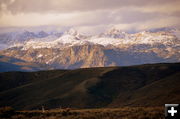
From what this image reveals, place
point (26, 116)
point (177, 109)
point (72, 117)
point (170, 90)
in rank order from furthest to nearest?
1. point (170, 90)
2. point (26, 116)
3. point (72, 117)
4. point (177, 109)

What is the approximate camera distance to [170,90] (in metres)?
173

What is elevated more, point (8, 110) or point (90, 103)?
point (8, 110)

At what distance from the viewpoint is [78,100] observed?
650ft

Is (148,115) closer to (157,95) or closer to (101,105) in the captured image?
(157,95)

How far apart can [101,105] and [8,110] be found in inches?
5443

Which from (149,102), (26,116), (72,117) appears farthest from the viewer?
(149,102)

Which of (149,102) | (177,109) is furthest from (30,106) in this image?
(177,109)

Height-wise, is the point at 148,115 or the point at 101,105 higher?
the point at 148,115

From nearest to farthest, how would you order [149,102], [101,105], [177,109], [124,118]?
[177,109] < [124,118] < [149,102] < [101,105]

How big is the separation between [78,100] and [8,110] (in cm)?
14462

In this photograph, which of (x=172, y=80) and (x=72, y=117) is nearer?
(x=72, y=117)

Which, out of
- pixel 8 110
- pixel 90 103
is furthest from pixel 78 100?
pixel 8 110

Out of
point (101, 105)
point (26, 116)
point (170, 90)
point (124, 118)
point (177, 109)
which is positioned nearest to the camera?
point (177, 109)

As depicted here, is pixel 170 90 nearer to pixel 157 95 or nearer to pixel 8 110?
pixel 157 95
